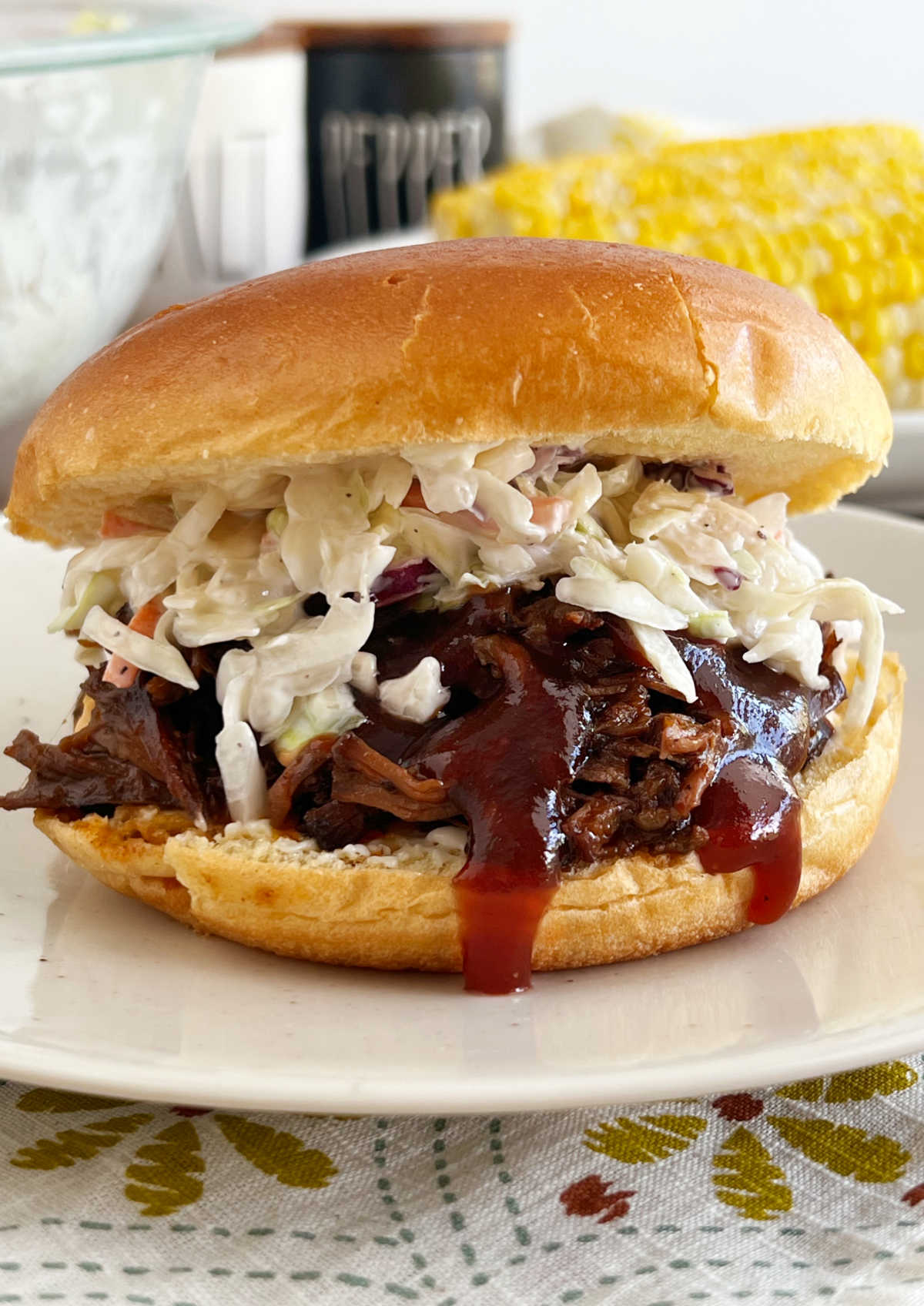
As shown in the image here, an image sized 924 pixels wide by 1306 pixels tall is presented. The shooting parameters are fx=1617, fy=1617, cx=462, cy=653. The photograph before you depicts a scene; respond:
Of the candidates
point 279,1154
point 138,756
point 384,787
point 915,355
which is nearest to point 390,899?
point 384,787

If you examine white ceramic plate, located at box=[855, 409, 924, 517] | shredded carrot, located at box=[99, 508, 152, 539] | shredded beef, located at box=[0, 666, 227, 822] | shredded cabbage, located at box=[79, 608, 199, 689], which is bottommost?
white ceramic plate, located at box=[855, 409, 924, 517]

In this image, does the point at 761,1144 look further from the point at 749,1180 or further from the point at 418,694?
the point at 418,694

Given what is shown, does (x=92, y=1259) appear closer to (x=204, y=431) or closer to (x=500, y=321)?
(x=204, y=431)

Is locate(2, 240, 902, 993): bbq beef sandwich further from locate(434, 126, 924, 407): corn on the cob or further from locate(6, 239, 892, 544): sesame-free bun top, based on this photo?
locate(434, 126, 924, 407): corn on the cob

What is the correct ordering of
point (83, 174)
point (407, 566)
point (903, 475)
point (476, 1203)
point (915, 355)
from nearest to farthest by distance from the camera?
point (476, 1203) < point (407, 566) < point (83, 174) < point (903, 475) < point (915, 355)

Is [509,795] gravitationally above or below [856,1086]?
above

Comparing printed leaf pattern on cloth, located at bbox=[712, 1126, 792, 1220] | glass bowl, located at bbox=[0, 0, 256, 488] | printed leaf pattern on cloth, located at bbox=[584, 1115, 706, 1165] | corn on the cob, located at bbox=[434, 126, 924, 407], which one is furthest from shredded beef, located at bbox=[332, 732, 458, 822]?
corn on the cob, located at bbox=[434, 126, 924, 407]

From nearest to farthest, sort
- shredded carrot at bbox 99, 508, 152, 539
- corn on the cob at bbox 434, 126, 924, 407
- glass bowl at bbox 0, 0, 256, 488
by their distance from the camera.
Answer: shredded carrot at bbox 99, 508, 152, 539 < glass bowl at bbox 0, 0, 256, 488 < corn on the cob at bbox 434, 126, 924, 407
